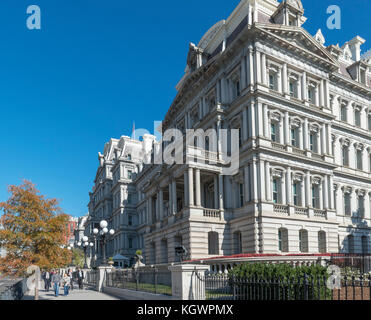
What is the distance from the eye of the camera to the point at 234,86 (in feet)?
112

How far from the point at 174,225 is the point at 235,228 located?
495cm

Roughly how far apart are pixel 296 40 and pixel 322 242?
16808mm

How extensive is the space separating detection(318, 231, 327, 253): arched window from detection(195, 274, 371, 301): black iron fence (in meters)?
17.4

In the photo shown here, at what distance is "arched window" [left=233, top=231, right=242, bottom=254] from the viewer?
31.4 m

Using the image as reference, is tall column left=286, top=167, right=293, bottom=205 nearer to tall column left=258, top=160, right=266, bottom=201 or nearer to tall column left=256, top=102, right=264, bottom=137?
tall column left=258, top=160, right=266, bottom=201

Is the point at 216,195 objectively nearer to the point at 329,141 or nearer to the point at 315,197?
the point at 315,197

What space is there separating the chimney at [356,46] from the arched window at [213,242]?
28620mm

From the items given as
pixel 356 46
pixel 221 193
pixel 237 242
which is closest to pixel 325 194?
pixel 237 242

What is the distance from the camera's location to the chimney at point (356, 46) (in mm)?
46312

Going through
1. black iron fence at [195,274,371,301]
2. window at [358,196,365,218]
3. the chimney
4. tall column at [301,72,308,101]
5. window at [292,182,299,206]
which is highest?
the chimney

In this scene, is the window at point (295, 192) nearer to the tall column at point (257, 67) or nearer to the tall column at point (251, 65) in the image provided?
the tall column at point (257, 67)

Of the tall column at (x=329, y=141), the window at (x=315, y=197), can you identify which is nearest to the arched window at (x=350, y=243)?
the window at (x=315, y=197)

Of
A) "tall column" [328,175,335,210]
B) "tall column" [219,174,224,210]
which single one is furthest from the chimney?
"tall column" [219,174,224,210]
